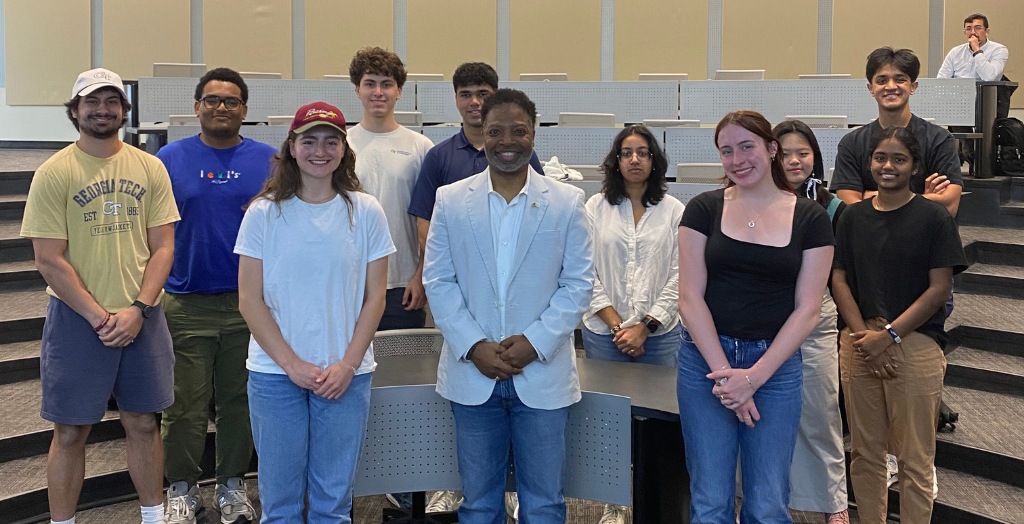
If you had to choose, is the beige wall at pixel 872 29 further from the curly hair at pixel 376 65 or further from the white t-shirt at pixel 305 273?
the white t-shirt at pixel 305 273

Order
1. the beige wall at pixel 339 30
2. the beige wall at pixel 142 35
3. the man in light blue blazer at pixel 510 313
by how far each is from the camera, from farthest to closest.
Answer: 1. the beige wall at pixel 339 30
2. the beige wall at pixel 142 35
3. the man in light blue blazer at pixel 510 313

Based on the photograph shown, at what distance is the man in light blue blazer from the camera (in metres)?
2.28

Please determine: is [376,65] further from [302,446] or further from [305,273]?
[302,446]

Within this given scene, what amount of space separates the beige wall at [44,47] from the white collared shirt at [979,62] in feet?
31.0

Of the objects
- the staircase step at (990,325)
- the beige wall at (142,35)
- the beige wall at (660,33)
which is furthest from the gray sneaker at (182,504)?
the beige wall at (660,33)

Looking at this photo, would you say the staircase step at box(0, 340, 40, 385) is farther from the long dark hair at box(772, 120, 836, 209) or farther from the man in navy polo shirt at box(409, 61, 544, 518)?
the long dark hair at box(772, 120, 836, 209)

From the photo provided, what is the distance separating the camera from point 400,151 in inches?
132

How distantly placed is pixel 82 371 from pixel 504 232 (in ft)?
4.82

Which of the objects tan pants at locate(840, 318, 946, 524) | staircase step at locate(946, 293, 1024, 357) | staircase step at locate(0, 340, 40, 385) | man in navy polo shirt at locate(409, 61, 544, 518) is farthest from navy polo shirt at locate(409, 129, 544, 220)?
staircase step at locate(946, 293, 1024, 357)

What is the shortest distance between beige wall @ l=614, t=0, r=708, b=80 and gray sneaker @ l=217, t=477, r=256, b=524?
846 cm

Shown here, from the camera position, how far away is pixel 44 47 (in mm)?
9711

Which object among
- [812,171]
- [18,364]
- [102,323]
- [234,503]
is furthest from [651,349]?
[18,364]

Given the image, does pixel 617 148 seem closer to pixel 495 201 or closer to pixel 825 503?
pixel 495 201

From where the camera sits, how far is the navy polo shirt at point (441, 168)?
318cm
